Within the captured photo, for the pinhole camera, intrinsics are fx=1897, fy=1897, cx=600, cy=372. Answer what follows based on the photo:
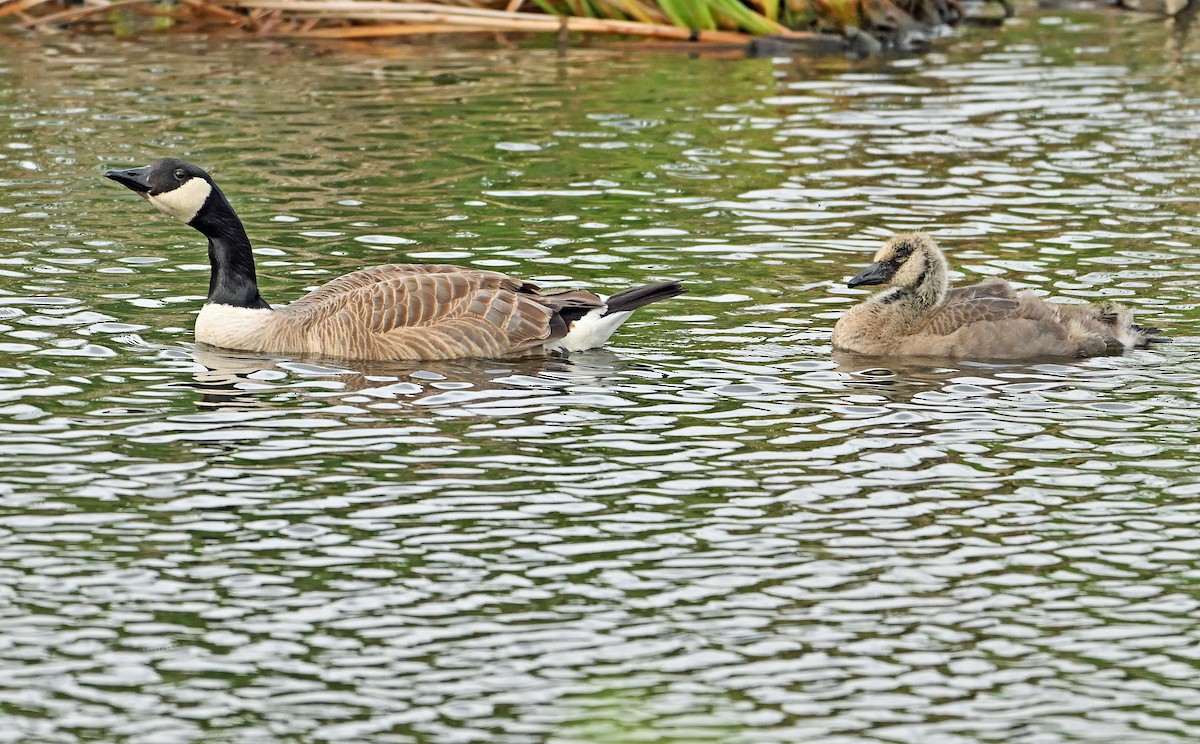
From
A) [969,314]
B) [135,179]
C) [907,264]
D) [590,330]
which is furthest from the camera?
[135,179]

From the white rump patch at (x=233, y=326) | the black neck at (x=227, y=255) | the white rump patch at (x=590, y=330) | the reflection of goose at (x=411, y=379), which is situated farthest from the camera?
the black neck at (x=227, y=255)

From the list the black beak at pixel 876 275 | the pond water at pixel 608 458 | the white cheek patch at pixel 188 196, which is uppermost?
the white cheek patch at pixel 188 196

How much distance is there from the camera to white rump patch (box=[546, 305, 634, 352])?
542 inches

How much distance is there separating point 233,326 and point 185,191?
3.94 ft

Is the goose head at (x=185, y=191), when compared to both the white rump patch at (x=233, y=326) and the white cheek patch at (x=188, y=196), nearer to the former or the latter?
the white cheek patch at (x=188, y=196)

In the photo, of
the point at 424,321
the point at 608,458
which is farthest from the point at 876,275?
the point at 608,458

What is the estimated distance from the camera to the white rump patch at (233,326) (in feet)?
45.8

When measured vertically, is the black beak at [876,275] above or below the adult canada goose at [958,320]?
above

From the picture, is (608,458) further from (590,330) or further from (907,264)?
(907,264)

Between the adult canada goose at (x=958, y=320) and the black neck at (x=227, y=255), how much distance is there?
4421 mm

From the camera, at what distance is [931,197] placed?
18812 mm

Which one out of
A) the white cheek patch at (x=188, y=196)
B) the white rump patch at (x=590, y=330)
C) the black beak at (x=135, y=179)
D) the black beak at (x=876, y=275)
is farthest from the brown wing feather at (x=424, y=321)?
the black beak at (x=876, y=275)

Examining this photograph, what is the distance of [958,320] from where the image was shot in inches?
548

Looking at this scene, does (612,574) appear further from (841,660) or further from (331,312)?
(331,312)
